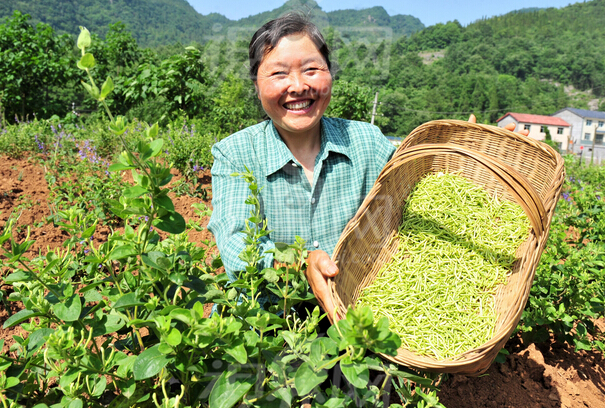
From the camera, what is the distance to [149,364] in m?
0.79

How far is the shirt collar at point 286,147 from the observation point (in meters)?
1.83

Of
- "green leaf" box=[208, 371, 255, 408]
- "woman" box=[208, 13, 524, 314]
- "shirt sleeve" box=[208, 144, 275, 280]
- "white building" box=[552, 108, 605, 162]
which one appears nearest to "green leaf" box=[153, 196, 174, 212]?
"green leaf" box=[208, 371, 255, 408]

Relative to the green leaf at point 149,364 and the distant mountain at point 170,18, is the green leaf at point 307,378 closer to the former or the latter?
the green leaf at point 149,364

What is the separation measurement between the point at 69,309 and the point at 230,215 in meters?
0.74

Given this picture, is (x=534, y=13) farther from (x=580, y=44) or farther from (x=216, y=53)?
(x=216, y=53)

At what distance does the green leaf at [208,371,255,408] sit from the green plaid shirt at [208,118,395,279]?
967 millimetres

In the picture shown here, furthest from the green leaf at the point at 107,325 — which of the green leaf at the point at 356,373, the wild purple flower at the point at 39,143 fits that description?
the wild purple flower at the point at 39,143

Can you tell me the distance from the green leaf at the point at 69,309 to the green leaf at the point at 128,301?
7 cm

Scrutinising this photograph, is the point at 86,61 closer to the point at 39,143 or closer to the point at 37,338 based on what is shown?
the point at 37,338

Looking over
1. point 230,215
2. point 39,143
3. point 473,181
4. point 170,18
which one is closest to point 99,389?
point 230,215

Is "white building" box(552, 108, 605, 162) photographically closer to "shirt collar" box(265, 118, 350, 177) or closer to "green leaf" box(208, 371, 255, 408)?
"shirt collar" box(265, 118, 350, 177)

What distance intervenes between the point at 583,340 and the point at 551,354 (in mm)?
248

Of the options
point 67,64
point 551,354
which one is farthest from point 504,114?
point 551,354

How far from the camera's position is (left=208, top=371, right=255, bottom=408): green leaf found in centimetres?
78
